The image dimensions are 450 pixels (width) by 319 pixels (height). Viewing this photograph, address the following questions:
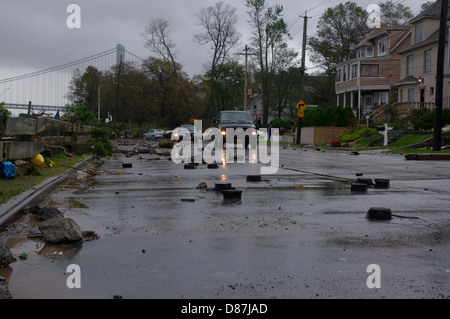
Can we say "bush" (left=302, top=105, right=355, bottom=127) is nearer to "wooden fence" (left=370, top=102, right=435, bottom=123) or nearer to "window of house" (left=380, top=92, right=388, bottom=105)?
"wooden fence" (left=370, top=102, right=435, bottom=123)

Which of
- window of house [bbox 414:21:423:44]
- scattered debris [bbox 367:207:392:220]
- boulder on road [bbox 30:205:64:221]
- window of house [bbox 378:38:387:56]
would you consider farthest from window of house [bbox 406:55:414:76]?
boulder on road [bbox 30:205:64:221]

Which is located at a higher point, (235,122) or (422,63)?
(422,63)

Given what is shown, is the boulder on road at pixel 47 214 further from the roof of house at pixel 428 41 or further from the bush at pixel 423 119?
the roof of house at pixel 428 41

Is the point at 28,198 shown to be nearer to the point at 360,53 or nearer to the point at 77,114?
the point at 77,114

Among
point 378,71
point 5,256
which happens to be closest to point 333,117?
point 378,71

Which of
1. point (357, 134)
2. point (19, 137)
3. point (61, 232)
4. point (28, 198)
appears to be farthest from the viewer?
point (357, 134)

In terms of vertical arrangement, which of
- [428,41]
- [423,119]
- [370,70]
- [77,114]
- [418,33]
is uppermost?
[418,33]

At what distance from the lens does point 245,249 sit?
4.80m

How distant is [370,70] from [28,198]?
187 ft

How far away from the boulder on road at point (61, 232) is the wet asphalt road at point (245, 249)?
13 cm

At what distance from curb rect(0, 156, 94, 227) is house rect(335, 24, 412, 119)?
50.4 meters

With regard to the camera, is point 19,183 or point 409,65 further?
point 409,65

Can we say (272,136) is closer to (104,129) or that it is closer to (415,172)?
(104,129)

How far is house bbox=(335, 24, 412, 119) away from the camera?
192 feet
